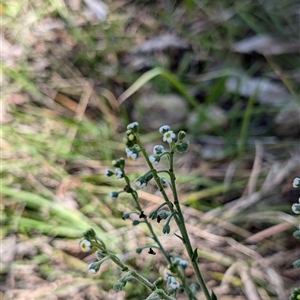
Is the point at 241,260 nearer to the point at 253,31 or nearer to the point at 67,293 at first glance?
the point at 67,293

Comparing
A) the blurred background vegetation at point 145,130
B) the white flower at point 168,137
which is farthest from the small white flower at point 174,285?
the blurred background vegetation at point 145,130

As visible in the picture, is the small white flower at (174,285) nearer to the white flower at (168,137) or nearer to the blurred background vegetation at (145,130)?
the white flower at (168,137)

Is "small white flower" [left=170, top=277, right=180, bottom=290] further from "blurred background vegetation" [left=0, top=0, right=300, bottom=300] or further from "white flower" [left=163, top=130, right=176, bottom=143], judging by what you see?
"blurred background vegetation" [left=0, top=0, right=300, bottom=300]

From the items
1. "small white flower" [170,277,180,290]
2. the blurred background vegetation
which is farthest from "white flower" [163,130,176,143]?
the blurred background vegetation

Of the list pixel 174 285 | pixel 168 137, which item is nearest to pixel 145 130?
pixel 168 137

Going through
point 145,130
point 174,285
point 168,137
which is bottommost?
point 174,285

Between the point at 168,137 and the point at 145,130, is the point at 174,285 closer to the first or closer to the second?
the point at 168,137

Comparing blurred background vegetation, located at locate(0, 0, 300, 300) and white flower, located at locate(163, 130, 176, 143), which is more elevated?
blurred background vegetation, located at locate(0, 0, 300, 300)

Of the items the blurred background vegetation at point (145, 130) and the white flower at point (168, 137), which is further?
the blurred background vegetation at point (145, 130)
